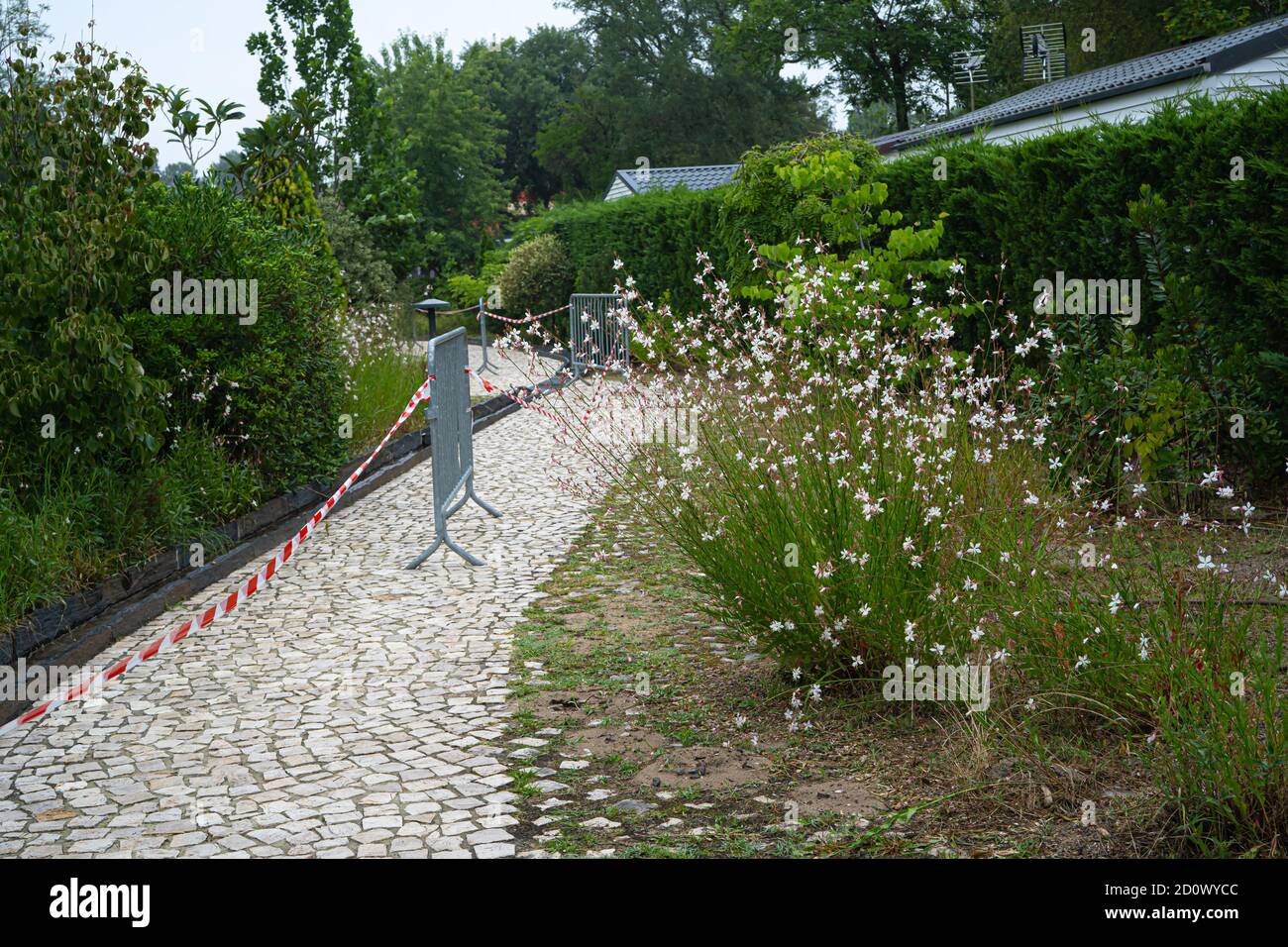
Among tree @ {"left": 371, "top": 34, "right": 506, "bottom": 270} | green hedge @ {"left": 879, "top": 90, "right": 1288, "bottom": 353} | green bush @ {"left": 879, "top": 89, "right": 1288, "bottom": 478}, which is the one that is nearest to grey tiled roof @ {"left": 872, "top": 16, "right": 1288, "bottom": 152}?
green hedge @ {"left": 879, "top": 90, "right": 1288, "bottom": 353}

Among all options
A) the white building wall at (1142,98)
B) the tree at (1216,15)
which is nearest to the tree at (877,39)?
the tree at (1216,15)

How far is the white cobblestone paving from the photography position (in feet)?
13.8

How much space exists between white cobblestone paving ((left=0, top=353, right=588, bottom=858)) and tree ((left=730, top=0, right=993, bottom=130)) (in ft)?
130

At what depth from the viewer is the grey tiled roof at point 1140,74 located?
16781mm

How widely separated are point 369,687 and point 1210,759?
3829 mm

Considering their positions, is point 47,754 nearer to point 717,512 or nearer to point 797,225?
point 717,512

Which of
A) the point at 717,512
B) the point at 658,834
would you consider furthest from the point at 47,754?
the point at 717,512

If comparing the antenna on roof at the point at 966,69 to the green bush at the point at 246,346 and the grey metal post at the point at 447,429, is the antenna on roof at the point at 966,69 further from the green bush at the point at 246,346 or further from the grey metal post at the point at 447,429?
the grey metal post at the point at 447,429

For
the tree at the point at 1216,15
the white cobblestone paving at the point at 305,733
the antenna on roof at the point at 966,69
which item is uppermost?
the antenna on roof at the point at 966,69

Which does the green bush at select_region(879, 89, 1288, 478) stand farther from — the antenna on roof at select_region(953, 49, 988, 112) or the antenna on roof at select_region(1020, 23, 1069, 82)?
the antenna on roof at select_region(953, 49, 988, 112)

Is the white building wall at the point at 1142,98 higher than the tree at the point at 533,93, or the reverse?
the tree at the point at 533,93

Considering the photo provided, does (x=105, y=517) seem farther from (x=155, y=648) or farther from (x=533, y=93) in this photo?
(x=533, y=93)

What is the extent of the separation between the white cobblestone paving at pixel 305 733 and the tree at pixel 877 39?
130ft

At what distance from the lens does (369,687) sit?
5.86 meters
